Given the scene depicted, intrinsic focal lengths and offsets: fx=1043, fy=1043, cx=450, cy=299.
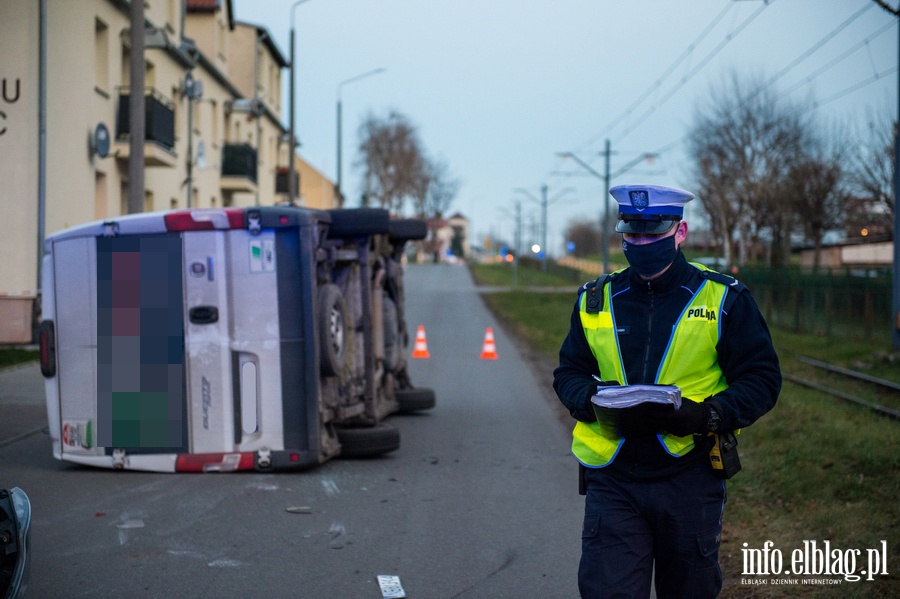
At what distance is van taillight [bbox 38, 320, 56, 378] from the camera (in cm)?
830

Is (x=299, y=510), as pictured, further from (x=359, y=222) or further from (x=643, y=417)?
(x=643, y=417)

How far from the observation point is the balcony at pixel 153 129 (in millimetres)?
24141

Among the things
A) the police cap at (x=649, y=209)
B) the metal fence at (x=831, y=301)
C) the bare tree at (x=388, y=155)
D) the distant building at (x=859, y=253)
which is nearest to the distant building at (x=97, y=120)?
the police cap at (x=649, y=209)

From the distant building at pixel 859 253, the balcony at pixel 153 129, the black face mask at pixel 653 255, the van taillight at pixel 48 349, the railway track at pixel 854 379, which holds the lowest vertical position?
the railway track at pixel 854 379

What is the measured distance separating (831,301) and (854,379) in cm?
1016

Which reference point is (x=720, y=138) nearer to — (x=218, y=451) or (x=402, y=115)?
(x=402, y=115)

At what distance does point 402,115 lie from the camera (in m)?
89.2

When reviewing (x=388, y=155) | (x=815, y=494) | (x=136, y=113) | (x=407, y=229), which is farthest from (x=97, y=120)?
(x=388, y=155)

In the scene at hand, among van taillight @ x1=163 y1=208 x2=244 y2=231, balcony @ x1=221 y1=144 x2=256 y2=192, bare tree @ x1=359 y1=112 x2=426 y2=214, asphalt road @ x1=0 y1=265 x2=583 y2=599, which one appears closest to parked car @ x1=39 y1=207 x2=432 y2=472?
van taillight @ x1=163 y1=208 x2=244 y2=231

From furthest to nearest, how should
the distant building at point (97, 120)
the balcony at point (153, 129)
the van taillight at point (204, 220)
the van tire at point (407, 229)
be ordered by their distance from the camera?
the balcony at point (153, 129), the distant building at point (97, 120), the van tire at point (407, 229), the van taillight at point (204, 220)

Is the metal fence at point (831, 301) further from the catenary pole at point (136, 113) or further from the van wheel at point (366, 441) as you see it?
the van wheel at point (366, 441)

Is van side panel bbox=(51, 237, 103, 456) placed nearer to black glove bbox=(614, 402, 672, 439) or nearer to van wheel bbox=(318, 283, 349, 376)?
van wheel bbox=(318, 283, 349, 376)

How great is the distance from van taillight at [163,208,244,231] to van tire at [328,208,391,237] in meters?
1.12

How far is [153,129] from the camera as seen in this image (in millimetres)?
25719
